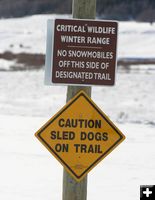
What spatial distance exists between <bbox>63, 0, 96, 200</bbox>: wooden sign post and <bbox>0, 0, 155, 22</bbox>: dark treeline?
5753 centimetres

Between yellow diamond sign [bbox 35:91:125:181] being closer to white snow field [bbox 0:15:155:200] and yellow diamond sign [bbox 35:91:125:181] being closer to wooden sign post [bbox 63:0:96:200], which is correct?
wooden sign post [bbox 63:0:96:200]

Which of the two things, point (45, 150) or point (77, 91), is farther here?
point (45, 150)

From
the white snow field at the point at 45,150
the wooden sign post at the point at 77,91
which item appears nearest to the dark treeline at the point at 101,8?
the white snow field at the point at 45,150

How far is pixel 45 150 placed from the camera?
11320 millimetres

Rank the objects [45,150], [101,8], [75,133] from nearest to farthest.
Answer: [75,133], [45,150], [101,8]

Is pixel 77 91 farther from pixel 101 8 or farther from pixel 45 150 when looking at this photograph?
pixel 101 8

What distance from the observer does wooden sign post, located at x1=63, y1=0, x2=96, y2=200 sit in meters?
5.86

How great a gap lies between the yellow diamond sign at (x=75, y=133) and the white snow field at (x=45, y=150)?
211cm

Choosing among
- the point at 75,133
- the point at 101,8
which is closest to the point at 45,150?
the point at 75,133

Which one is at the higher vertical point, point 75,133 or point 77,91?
point 77,91

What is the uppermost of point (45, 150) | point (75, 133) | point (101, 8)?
point (101, 8)

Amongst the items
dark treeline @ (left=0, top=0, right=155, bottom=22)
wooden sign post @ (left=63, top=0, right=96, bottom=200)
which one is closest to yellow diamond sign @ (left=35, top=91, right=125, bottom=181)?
wooden sign post @ (left=63, top=0, right=96, bottom=200)

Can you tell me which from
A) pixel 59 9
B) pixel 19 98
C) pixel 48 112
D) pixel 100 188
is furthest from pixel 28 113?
pixel 59 9

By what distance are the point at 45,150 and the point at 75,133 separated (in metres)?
5.49
